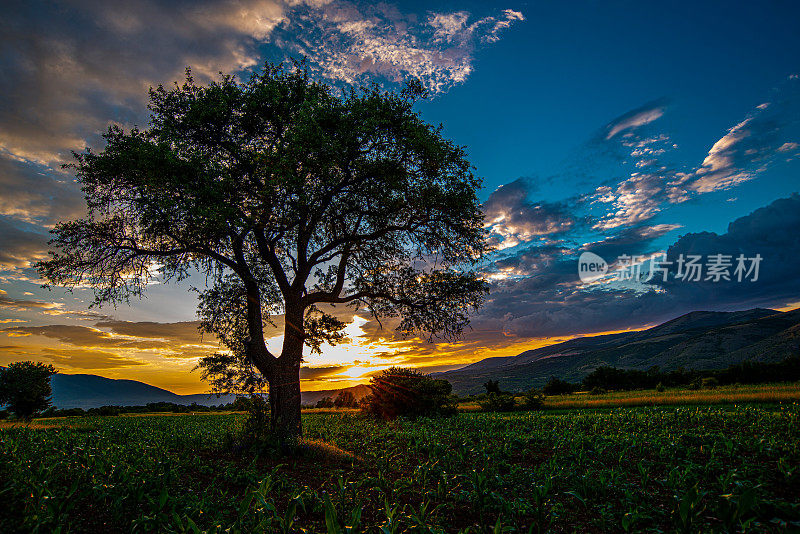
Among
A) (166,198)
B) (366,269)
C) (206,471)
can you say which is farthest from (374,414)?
(166,198)

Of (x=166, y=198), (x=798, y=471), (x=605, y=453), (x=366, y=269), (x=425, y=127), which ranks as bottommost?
(x=605, y=453)

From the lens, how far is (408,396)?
30.4m

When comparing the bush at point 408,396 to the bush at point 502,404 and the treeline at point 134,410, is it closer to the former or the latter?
the bush at point 502,404

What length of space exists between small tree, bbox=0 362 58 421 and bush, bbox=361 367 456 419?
39993 millimetres

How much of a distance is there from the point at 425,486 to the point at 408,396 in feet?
72.0

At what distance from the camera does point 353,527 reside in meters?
5.00

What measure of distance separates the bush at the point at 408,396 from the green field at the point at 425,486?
1505cm

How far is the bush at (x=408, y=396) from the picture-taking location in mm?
30109

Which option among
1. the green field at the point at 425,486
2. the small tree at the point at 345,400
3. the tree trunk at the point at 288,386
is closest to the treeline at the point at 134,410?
the small tree at the point at 345,400

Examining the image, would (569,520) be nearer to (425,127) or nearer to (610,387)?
(425,127)

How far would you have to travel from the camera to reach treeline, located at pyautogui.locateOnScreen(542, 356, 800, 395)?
49688mm

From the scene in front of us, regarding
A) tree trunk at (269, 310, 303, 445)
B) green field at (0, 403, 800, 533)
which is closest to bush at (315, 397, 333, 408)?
tree trunk at (269, 310, 303, 445)

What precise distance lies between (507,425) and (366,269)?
1194 centimetres

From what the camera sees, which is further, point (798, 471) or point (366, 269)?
point (366, 269)
